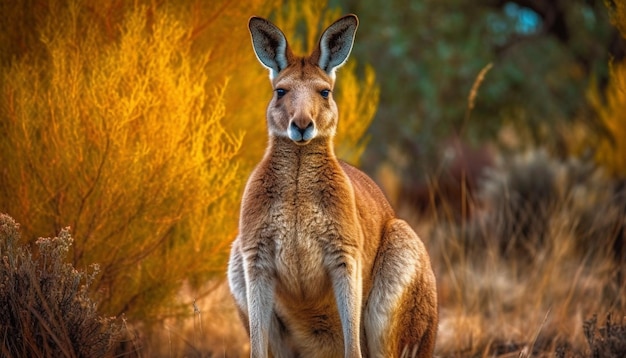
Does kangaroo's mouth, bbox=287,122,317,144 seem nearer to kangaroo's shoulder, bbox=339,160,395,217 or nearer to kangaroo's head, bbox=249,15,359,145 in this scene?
kangaroo's head, bbox=249,15,359,145

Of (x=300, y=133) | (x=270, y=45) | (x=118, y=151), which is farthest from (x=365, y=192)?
(x=118, y=151)

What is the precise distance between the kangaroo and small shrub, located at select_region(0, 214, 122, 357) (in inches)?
29.5

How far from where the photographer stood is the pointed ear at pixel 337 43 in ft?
14.1

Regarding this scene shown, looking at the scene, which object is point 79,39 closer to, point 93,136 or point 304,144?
point 93,136

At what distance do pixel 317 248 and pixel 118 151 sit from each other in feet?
5.14

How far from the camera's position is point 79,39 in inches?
214

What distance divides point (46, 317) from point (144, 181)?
122 cm

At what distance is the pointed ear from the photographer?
4.29 metres

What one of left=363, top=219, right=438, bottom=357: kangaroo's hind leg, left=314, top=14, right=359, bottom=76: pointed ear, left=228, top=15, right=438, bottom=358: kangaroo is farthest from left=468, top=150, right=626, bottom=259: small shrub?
left=314, top=14, right=359, bottom=76: pointed ear

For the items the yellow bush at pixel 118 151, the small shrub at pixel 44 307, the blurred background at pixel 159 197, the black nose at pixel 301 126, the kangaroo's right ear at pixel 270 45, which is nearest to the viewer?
the black nose at pixel 301 126

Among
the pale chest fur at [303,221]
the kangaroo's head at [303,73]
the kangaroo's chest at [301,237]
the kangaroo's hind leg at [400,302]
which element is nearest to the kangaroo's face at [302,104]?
the kangaroo's head at [303,73]

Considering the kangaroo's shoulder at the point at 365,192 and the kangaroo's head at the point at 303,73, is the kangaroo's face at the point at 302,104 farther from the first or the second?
the kangaroo's shoulder at the point at 365,192

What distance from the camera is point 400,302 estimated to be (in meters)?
4.35

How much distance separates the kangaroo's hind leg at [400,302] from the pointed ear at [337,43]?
3.11 ft
